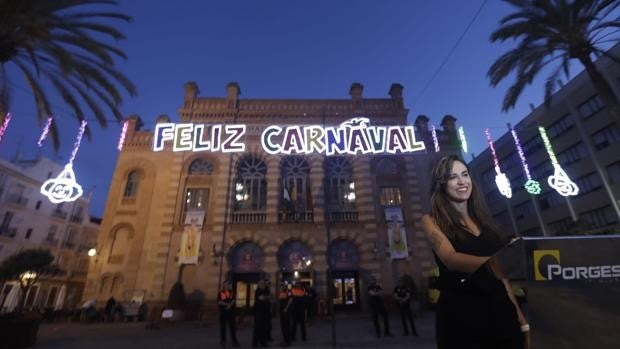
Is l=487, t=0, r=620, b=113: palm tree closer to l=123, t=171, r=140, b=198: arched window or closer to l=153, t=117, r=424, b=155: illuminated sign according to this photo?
l=153, t=117, r=424, b=155: illuminated sign

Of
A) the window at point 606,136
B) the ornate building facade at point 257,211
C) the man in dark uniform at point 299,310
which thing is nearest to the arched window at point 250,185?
the ornate building facade at point 257,211

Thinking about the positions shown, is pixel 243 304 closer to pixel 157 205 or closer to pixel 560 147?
pixel 157 205

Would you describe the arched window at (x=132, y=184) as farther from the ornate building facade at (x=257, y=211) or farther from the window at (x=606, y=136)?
the window at (x=606, y=136)

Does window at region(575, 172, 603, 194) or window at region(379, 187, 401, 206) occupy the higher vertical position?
window at region(575, 172, 603, 194)

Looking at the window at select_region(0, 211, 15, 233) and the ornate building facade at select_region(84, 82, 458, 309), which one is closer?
the ornate building facade at select_region(84, 82, 458, 309)

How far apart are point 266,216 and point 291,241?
2.28 m

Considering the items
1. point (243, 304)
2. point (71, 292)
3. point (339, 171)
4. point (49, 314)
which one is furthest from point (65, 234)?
point (339, 171)

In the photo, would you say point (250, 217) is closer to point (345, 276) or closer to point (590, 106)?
point (345, 276)

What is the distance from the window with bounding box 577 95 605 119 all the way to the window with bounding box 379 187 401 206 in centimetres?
1971

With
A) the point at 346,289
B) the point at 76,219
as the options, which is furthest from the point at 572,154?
the point at 76,219

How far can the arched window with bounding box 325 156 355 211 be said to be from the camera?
70.8 ft

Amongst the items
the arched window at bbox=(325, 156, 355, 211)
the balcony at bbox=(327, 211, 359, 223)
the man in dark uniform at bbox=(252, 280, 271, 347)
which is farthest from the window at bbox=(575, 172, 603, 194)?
the man in dark uniform at bbox=(252, 280, 271, 347)

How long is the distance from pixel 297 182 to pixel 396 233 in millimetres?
7310

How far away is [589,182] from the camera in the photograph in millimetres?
Result: 27594
